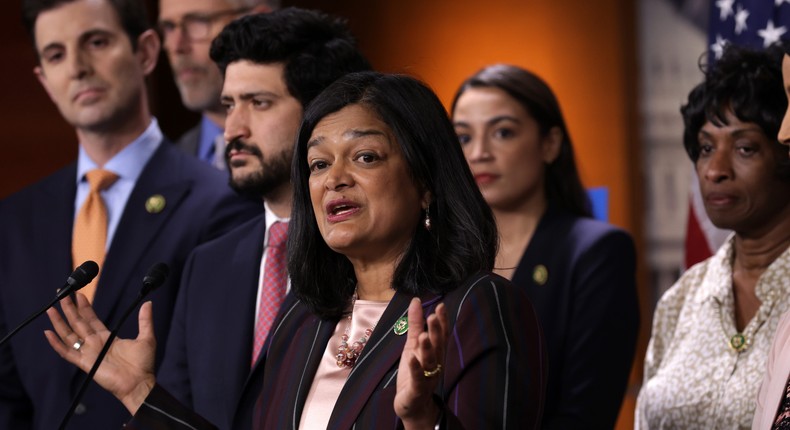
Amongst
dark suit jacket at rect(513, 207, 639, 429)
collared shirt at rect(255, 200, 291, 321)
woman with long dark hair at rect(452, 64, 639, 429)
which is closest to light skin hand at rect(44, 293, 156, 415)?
collared shirt at rect(255, 200, 291, 321)

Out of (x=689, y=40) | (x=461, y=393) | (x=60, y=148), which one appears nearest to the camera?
(x=461, y=393)

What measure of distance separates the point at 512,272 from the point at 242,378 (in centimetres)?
100

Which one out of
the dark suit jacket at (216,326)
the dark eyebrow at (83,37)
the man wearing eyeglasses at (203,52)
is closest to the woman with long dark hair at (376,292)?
the dark suit jacket at (216,326)

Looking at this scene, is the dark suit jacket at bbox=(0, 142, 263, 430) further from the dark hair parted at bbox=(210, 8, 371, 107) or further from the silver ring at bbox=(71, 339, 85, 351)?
the silver ring at bbox=(71, 339, 85, 351)

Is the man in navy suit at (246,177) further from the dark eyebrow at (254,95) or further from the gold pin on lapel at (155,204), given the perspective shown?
the gold pin on lapel at (155,204)

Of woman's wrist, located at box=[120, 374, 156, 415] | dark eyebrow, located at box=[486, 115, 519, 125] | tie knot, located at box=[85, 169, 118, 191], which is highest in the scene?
dark eyebrow, located at box=[486, 115, 519, 125]

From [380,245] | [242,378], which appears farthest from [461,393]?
[242,378]

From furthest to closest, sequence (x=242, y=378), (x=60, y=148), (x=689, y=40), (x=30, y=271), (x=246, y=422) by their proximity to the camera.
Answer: (x=689, y=40) → (x=60, y=148) → (x=30, y=271) → (x=242, y=378) → (x=246, y=422)

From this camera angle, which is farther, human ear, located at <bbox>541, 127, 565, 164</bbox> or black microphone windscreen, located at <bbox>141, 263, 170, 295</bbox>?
human ear, located at <bbox>541, 127, 565, 164</bbox>

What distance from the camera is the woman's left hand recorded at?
194 cm

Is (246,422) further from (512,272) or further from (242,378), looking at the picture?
(512,272)

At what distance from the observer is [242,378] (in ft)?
9.48

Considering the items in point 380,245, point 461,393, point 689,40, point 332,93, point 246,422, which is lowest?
point 246,422

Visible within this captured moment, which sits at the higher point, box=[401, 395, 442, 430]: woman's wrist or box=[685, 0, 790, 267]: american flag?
box=[685, 0, 790, 267]: american flag
